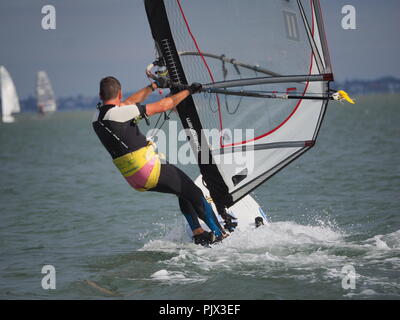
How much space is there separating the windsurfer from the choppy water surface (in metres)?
0.75

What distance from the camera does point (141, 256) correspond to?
21.3ft

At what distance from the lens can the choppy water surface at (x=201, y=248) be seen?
5238mm

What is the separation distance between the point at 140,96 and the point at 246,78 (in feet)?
3.17

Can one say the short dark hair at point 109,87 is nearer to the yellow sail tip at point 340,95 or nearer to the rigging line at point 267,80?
the rigging line at point 267,80

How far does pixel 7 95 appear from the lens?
72188 mm

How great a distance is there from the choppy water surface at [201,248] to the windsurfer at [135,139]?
0.75 m

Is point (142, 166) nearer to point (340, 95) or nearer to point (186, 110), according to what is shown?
point (186, 110)

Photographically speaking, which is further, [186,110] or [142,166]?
[186,110]

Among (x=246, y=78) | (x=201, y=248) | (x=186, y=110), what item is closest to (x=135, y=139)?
(x=186, y=110)

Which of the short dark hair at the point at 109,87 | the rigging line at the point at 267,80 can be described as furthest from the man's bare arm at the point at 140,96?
the rigging line at the point at 267,80

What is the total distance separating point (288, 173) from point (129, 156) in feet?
25.3

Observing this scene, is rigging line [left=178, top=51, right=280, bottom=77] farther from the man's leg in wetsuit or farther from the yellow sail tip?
the man's leg in wetsuit

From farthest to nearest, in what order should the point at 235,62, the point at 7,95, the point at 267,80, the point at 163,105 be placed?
1. the point at 7,95
2. the point at 235,62
3. the point at 267,80
4. the point at 163,105
